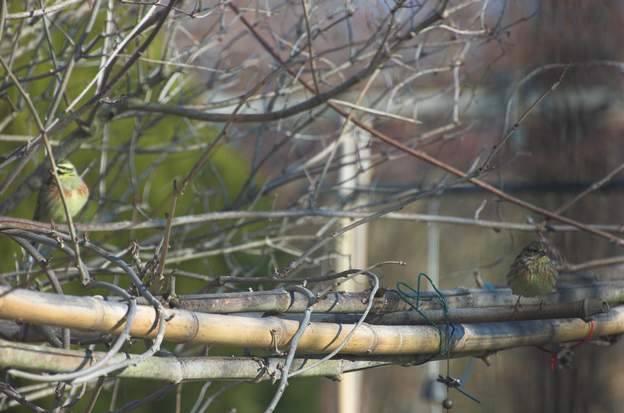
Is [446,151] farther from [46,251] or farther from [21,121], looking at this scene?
[46,251]

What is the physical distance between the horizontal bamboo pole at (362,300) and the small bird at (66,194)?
2316mm

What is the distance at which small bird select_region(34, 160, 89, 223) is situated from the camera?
185 inches

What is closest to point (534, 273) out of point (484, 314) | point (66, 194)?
point (484, 314)

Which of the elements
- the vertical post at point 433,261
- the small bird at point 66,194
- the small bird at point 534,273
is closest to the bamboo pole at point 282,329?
the small bird at point 534,273

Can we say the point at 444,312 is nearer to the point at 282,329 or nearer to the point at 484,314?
the point at 484,314

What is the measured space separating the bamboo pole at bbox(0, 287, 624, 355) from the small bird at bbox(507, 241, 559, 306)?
1.17 ft

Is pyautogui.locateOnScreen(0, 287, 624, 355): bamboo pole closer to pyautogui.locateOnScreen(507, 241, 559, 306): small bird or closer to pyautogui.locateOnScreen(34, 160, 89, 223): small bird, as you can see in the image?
pyautogui.locateOnScreen(507, 241, 559, 306): small bird

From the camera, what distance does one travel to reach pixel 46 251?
13.7 feet

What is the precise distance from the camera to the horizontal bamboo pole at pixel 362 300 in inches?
86.7

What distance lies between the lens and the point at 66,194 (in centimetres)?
476

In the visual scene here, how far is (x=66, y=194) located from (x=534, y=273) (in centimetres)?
230

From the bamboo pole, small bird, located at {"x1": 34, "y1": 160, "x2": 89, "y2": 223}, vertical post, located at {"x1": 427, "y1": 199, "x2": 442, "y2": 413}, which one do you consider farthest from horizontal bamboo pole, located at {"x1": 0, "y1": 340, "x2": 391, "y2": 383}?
vertical post, located at {"x1": 427, "y1": 199, "x2": 442, "y2": 413}

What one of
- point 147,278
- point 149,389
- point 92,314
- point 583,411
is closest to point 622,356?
point 583,411

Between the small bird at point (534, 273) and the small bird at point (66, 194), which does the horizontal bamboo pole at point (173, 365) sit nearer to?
the small bird at point (534, 273)
